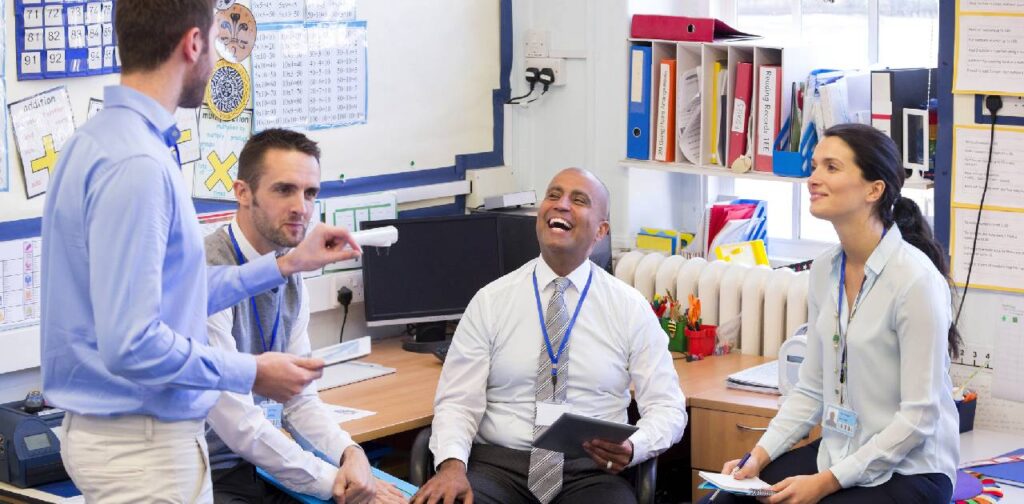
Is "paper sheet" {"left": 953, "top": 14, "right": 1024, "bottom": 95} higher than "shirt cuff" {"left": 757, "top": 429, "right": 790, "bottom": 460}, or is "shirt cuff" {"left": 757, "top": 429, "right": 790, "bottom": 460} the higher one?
"paper sheet" {"left": 953, "top": 14, "right": 1024, "bottom": 95}

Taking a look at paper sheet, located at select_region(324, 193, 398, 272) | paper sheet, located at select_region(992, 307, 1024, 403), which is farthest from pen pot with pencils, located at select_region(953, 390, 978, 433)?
paper sheet, located at select_region(324, 193, 398, 272)

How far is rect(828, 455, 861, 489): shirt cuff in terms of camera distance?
305 centimetres

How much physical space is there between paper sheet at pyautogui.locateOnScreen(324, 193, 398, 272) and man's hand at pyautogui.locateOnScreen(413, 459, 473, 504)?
46.2 inches

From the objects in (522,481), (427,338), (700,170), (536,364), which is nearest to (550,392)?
(536,364)

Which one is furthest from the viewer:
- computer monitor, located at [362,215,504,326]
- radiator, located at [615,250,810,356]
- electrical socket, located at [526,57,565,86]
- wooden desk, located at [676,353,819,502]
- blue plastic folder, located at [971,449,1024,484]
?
electrical socket, located at [526,57,565,86]

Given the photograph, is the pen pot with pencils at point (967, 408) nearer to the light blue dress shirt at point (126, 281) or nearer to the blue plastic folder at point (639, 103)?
the blue plastic folder at point (639, 103)

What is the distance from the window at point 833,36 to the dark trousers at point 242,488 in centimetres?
228

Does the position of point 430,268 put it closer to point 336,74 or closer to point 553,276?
point 336,74

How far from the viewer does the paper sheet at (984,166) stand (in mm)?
3793

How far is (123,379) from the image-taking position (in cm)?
215

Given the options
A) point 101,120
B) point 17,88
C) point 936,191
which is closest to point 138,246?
point 101,120

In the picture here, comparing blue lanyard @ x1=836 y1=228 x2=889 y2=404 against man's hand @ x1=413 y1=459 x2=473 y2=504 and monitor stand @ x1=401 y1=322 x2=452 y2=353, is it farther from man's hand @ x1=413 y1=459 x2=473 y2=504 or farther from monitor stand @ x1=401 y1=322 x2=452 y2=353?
monitor stand @ x1=401 y1=322 x2=452 y2=353

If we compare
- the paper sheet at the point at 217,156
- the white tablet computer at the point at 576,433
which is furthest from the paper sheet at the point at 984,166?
the paper sheet at the point at 217,156

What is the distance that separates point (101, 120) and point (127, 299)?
303mm
